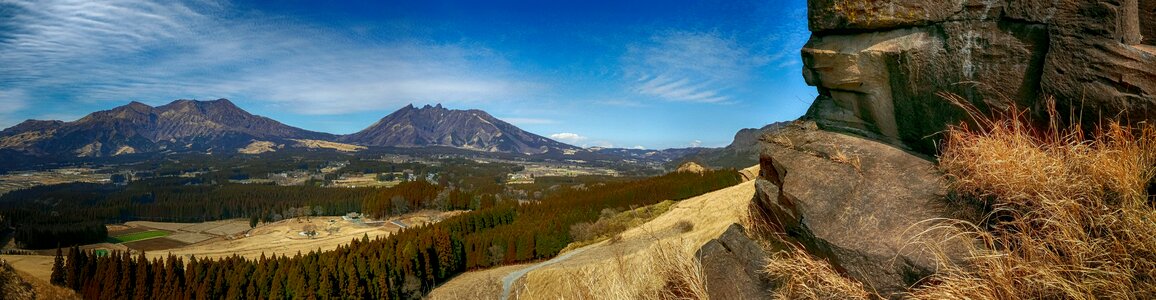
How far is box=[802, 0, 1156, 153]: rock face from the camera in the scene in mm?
5195

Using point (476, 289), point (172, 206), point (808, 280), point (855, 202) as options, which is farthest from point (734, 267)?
point (172, 206)

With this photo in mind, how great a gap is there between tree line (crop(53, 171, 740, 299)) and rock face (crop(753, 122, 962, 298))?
32.4m

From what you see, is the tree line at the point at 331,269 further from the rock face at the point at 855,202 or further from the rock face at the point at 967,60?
the rock face at the point at 967,60

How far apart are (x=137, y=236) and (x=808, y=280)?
140 metres

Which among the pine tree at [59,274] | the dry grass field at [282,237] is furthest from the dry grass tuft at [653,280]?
the pine tree at [59,274]

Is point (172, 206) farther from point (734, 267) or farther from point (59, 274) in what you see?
point (734, 267)

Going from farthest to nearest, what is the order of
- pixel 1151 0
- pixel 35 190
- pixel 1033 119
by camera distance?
pixel 35 190, pixel 1033 119, pixel 1151 0

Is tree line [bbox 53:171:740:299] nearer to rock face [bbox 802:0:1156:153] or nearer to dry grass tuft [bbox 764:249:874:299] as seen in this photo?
rock face [bbox 802:0:1156:153]

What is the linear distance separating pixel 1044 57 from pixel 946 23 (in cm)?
117

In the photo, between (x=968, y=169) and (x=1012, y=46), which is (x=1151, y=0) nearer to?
(x=1012, y=46)

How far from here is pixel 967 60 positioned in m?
6.34

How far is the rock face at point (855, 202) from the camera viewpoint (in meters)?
5.22

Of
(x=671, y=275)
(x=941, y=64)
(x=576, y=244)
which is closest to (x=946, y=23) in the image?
(x=941, y=64)

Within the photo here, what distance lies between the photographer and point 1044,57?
18.7 feet
